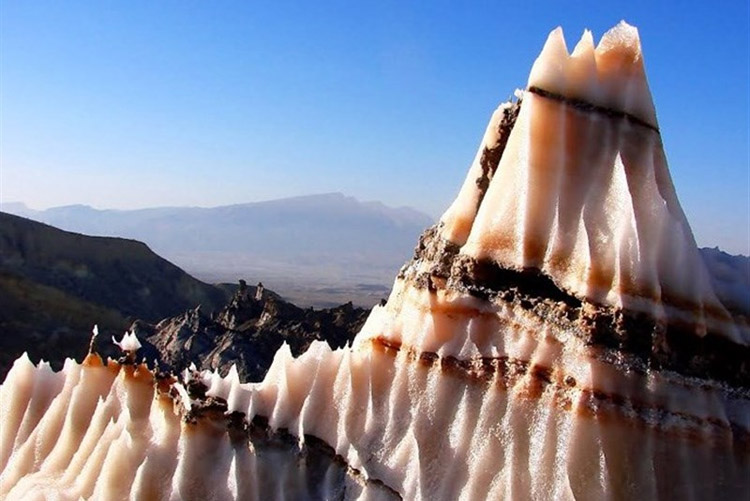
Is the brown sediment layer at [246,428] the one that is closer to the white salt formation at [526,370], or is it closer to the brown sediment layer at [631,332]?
the white salt formation at [526,370]

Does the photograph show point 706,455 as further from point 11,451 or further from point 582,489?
point 11,451

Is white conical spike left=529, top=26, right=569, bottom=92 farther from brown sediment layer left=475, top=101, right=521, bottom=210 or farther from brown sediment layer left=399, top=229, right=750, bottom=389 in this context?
brown sediment layer left=399, top=229, right=750, bottom=389

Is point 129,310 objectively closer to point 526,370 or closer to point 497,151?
point 497,151

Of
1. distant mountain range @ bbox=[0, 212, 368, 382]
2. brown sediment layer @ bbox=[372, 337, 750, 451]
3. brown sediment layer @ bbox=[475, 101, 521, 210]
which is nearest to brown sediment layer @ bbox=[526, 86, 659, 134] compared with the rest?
brown sediment layer @ bbox=[475, 101, 521, 210]

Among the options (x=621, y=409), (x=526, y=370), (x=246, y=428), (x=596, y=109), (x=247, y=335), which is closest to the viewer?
(x=621, y=409)

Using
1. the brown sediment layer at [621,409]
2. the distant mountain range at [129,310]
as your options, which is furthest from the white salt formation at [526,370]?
the distant mountain range at [129,310]

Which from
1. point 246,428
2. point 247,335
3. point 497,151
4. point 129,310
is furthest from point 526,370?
point 129,310
